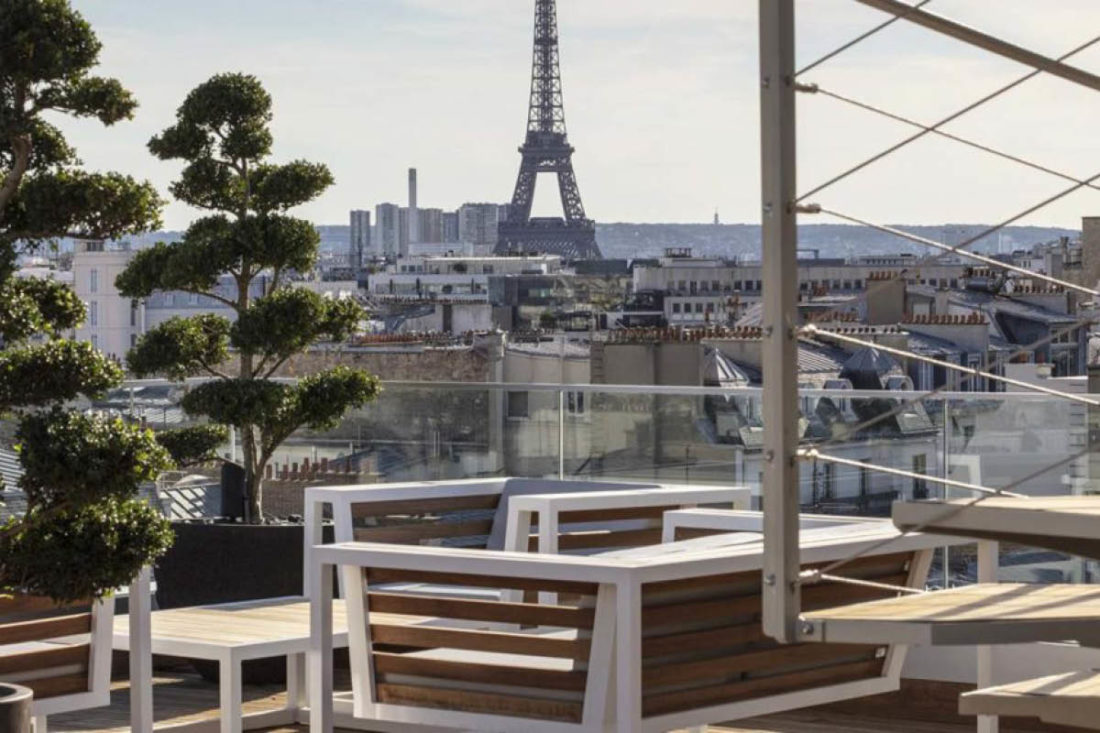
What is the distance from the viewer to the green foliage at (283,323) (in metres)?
6.67

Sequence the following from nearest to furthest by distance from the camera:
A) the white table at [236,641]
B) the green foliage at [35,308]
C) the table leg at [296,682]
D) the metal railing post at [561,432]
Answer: the green foliage at [35,308], the white table at [236,641], the table leg at [296,682], the metal railing post at [561,432]

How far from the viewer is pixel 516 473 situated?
22.4 feet

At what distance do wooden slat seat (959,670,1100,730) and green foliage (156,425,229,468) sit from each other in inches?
177

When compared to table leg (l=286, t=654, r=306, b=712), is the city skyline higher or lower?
higher

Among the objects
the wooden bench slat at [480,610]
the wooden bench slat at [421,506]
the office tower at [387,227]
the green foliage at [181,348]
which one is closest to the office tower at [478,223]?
the office tower at [387,227]

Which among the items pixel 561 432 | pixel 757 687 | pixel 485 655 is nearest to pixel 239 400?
pixel 561 432

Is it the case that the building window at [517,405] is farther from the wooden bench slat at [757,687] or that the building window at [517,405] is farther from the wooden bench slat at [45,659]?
the wooden bench slat at [757,687]

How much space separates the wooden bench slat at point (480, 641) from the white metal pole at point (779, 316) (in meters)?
1.47

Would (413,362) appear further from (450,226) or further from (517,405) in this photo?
(450,226)

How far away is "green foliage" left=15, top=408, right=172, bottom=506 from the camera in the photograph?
3.32 m

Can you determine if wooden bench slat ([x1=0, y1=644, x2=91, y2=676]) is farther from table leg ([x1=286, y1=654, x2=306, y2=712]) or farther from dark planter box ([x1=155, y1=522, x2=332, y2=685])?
dark planter box ([x1=155, y1=522, x2=332, y2=685])

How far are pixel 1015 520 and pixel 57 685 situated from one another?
2.57 m

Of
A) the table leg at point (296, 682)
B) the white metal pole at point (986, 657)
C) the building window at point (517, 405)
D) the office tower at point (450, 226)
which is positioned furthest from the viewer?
the office tower at point (450, 226)

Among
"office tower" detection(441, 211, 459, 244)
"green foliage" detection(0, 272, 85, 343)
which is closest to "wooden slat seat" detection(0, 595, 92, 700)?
"green foliage" detection(0, 272, 85, 343)
